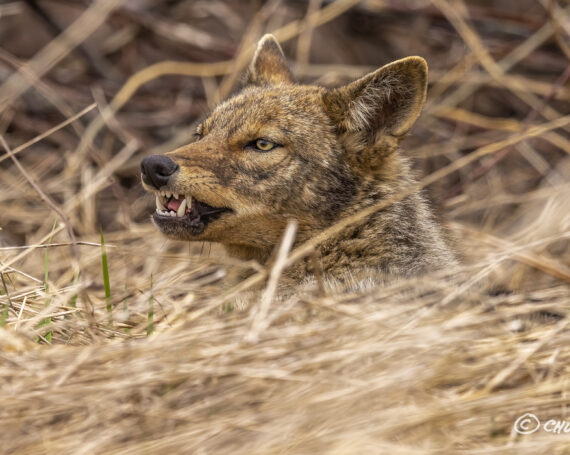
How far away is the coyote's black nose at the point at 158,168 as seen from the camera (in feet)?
11.6

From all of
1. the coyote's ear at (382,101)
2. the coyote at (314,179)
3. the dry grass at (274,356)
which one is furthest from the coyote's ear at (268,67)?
the dry grass at (274,356)

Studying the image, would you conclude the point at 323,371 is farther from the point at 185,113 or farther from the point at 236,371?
the point at 185,113

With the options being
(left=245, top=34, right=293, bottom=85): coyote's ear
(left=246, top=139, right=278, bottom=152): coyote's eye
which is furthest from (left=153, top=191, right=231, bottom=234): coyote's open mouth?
(left=245, top=34, right=293, bottom=85): coyote's ear

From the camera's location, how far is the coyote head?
3.67 metres

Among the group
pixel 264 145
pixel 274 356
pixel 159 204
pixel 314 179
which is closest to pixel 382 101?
pixel 314 179

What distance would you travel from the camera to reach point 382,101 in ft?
12.7

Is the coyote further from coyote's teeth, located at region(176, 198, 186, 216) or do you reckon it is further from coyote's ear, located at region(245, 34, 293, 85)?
coyote's ear, located at region(245, 34, 293, 85)

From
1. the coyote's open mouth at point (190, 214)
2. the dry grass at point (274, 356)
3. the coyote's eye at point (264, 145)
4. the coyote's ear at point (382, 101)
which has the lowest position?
the dry grass at point (274, 356)

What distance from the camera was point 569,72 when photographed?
18.2 feet

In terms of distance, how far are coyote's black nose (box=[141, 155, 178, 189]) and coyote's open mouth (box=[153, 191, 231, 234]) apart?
0.10m

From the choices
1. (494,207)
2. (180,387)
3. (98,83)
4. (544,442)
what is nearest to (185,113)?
(98,83)

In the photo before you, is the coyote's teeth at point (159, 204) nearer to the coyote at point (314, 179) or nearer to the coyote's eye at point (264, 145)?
the coyote at point (314, 179)

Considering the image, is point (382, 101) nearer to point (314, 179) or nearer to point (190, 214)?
point (314, 179)

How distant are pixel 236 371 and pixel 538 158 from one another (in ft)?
16.4
